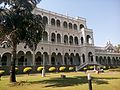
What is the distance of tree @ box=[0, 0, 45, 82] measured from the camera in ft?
56.4

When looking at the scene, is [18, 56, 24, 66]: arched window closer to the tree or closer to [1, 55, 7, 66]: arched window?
[1, 55, 7, 66]: arched window

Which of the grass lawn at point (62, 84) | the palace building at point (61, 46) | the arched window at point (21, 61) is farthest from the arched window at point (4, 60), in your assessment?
the grass lawn at point (62, 84)

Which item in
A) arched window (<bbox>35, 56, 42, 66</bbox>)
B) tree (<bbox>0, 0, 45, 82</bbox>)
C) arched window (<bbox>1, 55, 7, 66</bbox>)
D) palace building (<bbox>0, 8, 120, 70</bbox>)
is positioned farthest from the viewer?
arched window (<bbox>35, 56, 42, 66</bbox>)

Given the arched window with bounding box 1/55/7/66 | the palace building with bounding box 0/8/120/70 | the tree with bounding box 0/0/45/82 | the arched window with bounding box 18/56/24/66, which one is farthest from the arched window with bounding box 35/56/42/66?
the tree with bounding box 0/0/45/82

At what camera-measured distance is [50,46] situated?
132 feet

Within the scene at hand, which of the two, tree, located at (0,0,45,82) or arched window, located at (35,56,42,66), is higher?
tree, located at (0,0,45,82)

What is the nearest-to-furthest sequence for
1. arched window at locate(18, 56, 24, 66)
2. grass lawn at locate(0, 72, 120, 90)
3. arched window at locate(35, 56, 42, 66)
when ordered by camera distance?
grass lawn at locate(0, 72, 120, 90) < arched window at locate(18, 56, 24, 66) < arched window at locate(35, 56, 42, 66)

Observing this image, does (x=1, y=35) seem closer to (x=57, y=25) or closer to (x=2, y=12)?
(x=2, y=12)

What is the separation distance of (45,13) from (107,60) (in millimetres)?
31423

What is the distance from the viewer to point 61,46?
42.5 meters

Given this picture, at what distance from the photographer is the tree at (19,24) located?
56.4ft

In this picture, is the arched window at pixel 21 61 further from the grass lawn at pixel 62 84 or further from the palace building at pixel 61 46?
the grass lawn at pixel 62 84

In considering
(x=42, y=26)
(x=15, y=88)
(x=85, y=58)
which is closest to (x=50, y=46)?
(x=85, y=58)

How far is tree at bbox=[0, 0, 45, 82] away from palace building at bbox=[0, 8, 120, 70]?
1734cm
